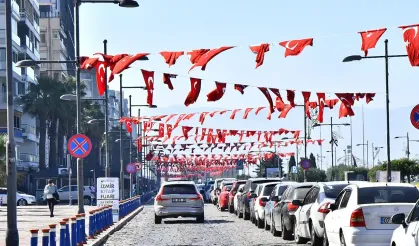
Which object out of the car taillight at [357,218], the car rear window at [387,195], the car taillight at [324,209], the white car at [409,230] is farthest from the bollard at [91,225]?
the white car at [409,230]

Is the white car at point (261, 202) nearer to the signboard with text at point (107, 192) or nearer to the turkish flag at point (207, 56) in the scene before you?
the signboard with text at point (107, 192)

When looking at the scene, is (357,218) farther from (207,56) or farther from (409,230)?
(207,56)

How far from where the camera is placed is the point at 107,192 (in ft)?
128

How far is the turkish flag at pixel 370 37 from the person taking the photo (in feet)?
76.4

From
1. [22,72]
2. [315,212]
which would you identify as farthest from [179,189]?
[22,72]

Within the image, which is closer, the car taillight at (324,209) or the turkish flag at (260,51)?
the car taillight at (324,209)

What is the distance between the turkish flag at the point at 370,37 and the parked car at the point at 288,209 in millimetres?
5011

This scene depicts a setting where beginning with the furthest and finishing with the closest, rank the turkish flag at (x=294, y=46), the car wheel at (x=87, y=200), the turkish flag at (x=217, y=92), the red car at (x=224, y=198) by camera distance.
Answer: the car wheel at (x=87, y=200) → the red car at (x=224, y=198) → the turkish flag at (x=217, y=92) → the turkish flag at (x=294, y=46)

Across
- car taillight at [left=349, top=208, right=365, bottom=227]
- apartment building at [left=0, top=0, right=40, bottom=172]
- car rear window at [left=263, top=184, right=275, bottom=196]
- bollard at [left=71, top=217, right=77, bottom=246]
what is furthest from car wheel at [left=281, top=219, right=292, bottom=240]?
apartment building at [left=0, top=0, right=40, bottom=172]

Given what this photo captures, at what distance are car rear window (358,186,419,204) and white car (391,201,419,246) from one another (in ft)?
13.2

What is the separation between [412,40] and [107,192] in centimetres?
1849

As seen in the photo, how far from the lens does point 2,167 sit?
68.4 meters

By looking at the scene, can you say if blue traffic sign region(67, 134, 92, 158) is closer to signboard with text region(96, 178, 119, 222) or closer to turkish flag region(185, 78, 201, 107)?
turkish flag region(185, 78, 201, 107)

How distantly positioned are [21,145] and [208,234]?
71315 millimetres
